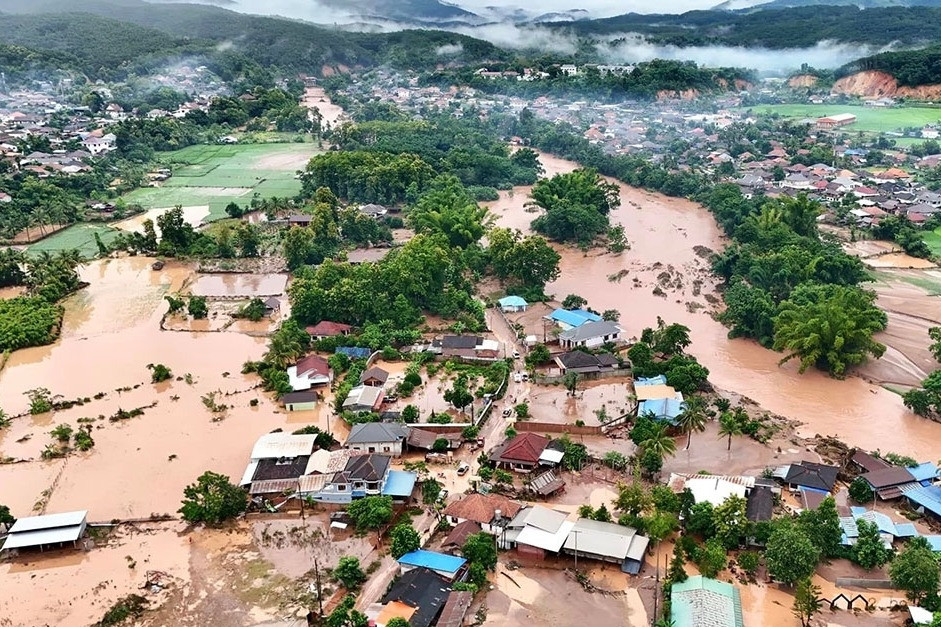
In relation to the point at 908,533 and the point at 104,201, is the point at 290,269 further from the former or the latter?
the point at 908,533

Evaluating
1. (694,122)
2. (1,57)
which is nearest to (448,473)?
(694,122)

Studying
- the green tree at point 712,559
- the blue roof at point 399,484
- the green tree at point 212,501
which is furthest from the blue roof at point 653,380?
the green tree at point 212,501

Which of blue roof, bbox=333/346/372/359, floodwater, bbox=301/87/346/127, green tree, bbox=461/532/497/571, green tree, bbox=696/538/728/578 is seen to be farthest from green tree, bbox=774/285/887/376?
floodwater, bbox=301/87/346/127

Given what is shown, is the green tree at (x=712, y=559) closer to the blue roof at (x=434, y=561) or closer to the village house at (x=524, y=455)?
the village house at (x=524, y=455)

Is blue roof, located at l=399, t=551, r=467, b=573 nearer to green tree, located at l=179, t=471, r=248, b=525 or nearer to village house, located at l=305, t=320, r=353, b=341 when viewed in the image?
green tree, located at l=179, t=471, r=248, b=525

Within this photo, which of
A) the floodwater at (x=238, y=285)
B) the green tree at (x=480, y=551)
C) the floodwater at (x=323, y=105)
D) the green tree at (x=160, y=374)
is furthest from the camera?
the floodwater at (x=323, y=105)

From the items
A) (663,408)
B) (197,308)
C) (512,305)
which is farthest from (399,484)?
(197,308)
